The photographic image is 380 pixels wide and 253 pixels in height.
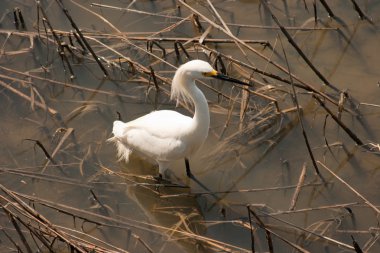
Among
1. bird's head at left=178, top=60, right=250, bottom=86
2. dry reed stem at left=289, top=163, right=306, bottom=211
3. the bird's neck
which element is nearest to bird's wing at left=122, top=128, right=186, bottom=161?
the bird's neck

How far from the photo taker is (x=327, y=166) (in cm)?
542

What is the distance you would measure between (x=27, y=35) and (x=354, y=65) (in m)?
3.10

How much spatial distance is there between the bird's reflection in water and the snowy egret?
Answer: 0.49 feet

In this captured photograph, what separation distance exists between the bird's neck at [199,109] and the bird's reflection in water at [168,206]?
0.60m

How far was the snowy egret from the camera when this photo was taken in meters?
4.97

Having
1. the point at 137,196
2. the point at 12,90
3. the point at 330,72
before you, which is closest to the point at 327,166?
the point at 330,72

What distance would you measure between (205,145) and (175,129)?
57 cm

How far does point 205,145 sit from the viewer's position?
575 cm

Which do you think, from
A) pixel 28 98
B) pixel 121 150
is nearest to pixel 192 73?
pixel 121 150

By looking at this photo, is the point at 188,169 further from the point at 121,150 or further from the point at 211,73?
the point at 211,73

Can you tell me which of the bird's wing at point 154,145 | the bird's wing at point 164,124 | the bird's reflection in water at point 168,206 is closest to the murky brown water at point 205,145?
the bird's reflection in water at point 168,206

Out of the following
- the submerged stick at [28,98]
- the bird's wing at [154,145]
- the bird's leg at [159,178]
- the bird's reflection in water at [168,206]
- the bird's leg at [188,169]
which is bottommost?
the bird's reflection in water at [168,206]

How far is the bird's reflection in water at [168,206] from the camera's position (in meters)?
5.09

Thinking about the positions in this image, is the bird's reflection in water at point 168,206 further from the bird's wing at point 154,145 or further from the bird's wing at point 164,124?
the bird's wing at point 164,124
